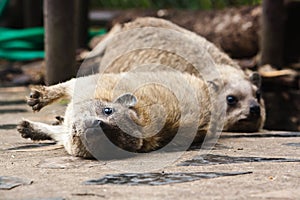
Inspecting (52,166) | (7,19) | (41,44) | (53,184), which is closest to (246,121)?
(52,166)

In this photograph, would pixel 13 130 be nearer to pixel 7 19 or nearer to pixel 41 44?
pixel 41 44

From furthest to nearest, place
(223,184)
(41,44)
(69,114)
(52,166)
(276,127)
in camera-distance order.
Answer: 1. (41,44)
2. (276,127)
3. (69,114)
4. (52,166)
5. (223,184)

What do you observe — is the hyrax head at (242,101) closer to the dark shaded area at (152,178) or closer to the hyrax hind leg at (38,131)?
the hyrax hind leg at (38,131)

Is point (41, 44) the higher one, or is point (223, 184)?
point (41, 44)

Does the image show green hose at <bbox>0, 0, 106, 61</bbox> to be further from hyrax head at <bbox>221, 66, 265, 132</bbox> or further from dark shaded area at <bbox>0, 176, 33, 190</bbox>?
dark shaded area at <bbox>0, 176, 33, 190</bbox>

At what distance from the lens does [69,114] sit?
4.18m

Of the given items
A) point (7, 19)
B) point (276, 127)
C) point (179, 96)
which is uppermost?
point (7, 19)

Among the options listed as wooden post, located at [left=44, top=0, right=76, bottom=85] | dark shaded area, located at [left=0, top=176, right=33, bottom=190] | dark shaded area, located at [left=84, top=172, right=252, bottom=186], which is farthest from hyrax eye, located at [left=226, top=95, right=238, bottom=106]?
dark shaded area, located at [left=0, top=176, right=33, bottom=190]

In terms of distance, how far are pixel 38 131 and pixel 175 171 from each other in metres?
1.37

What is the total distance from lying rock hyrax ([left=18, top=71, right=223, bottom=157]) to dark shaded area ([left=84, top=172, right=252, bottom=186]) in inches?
19.0

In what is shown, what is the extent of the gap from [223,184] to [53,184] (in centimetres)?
72

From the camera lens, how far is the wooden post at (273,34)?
8141 millimetres

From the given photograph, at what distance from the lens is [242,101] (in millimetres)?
6051

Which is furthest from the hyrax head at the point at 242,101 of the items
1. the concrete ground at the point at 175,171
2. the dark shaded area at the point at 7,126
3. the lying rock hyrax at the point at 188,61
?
the dark shaded area at the point at 7,126
